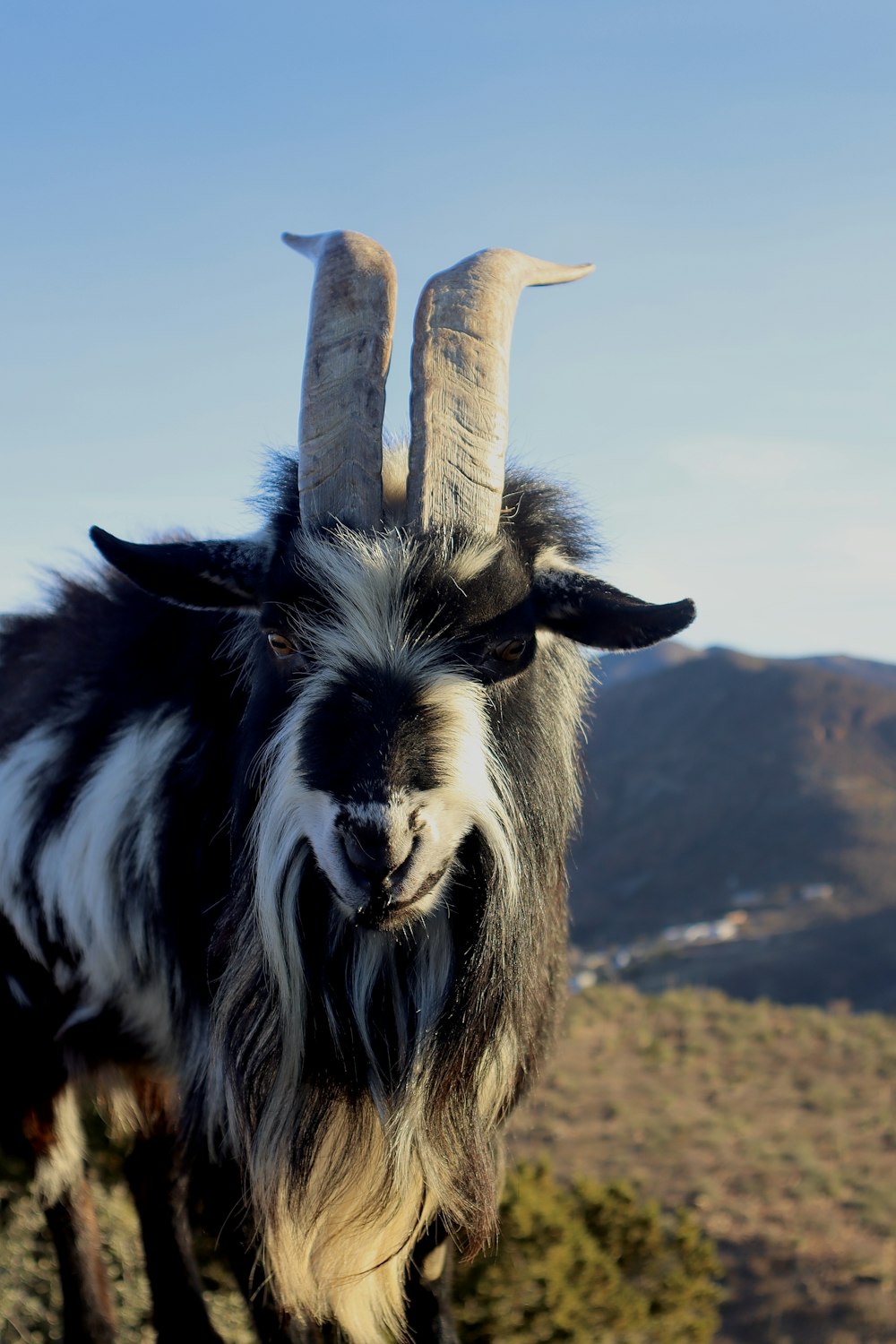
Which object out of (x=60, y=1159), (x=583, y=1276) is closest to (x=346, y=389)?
(x=60, y=1159)

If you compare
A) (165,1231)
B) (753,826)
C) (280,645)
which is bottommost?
(753,826)

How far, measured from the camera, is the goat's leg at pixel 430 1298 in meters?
3.53

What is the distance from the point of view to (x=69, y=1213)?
430 centimetres

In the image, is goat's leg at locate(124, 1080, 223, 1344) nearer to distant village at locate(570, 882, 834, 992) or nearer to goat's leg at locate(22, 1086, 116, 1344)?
goat's leg at locate(22, 1086, 116, 1344)

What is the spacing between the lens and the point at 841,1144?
12109 millimetres

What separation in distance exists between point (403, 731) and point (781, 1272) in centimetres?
831

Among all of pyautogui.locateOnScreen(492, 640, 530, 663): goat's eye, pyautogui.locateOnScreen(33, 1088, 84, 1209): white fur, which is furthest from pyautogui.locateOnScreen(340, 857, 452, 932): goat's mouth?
pyautogui.locateOnScreen(33, 1088, 84, 1209): white fur

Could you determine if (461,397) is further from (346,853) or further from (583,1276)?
(583,1276)

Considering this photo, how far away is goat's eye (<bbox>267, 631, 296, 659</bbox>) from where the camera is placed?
2.82 m

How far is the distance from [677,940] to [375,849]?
33.7 m

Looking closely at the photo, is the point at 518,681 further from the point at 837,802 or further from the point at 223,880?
the point at 837,802

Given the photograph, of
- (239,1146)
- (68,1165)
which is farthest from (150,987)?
(68,1165)

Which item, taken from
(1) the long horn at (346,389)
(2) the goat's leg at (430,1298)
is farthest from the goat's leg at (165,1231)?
(1) the long horn at (346,389)

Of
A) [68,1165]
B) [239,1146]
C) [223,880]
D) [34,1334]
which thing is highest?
[223,880]
